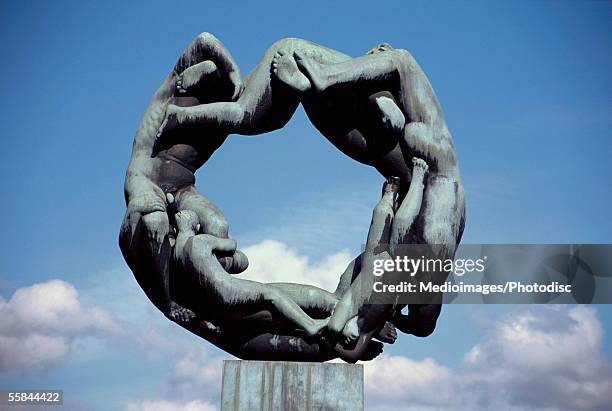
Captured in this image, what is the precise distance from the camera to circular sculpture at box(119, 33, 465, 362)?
6.38 m

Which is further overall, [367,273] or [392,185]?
[392,185]

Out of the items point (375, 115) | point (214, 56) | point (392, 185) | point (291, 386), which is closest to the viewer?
point (291, 386)

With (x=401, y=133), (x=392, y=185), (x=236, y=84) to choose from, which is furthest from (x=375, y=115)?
(x=236, y=84)

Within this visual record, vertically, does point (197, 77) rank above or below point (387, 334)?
above

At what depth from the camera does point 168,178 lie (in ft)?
22.6

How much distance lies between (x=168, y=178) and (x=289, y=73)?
1.33 metres

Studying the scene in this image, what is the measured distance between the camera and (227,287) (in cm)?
633

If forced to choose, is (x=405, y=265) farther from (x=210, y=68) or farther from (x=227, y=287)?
(x=210, y=68)

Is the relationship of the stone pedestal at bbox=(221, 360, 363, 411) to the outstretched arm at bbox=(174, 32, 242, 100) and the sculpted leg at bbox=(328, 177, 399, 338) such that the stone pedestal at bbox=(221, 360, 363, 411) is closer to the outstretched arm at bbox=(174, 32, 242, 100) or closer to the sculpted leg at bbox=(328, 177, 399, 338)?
the sculpted leg at bbox=(328, 177, 399, 338)

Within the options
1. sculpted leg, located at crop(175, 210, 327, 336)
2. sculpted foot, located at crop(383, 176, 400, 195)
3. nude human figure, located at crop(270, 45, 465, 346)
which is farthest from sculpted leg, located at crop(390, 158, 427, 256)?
sculpted leg, located at crop(175, 210, 327, 336)

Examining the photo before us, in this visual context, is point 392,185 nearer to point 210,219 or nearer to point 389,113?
point 389,113

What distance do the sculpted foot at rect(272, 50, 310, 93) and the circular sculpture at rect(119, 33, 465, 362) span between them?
0.01 meters

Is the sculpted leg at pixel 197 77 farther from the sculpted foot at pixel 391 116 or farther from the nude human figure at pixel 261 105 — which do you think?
the sculpted foot at pixel 391 116

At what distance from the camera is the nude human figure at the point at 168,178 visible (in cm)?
656
